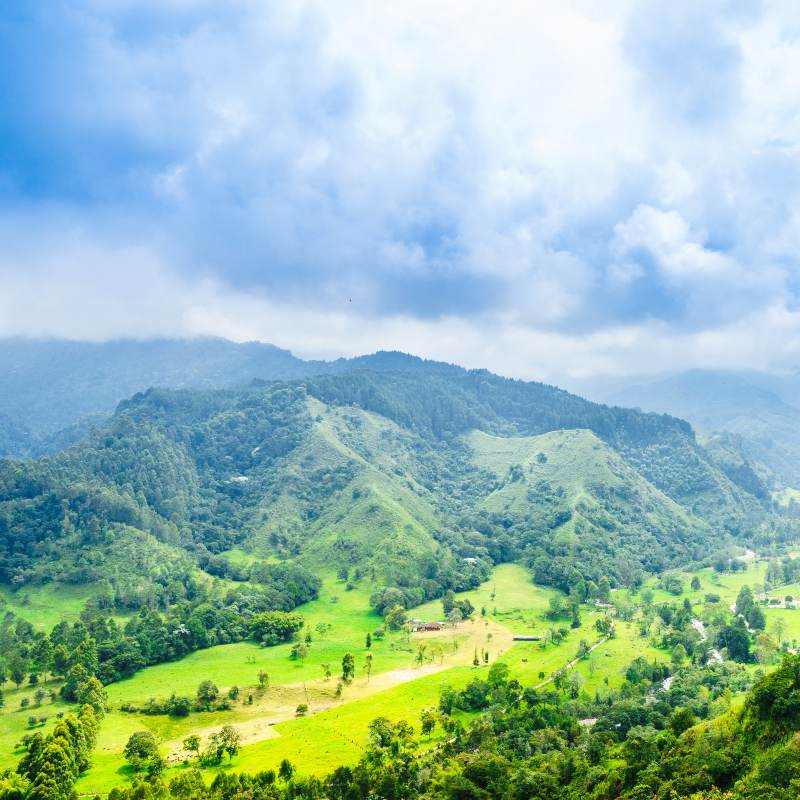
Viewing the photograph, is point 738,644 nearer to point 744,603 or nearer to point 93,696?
point 744,603

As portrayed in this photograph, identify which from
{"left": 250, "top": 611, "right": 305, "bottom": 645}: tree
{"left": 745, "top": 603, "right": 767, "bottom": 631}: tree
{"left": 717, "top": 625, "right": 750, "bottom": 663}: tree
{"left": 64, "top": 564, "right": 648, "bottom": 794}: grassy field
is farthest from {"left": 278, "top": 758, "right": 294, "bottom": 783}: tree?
{"left": 745, "top": 603, "right": 767, "bottom": 631}: tree

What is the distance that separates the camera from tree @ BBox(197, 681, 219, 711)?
107512 mm

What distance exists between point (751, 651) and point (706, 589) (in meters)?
80.6

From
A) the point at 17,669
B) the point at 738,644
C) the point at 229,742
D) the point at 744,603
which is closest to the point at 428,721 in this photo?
the point at 229,742

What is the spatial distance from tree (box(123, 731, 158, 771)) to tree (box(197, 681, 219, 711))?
67.3ft

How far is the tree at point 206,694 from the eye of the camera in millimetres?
107512

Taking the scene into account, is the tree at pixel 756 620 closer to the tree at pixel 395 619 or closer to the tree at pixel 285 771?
the tree at pixel 395 619

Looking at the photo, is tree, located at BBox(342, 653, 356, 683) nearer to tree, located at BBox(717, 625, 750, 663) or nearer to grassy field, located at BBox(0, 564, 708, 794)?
grassy field, located at BBox(0, 564, 708, 794)

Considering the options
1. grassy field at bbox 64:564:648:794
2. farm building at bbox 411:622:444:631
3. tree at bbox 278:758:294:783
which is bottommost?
grassy field at bbox 64:564:648:794

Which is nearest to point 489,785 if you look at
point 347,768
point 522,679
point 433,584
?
point 347,768

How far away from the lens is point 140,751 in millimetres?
84938

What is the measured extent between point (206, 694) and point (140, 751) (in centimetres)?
2345

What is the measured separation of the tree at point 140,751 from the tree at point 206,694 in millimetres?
20528

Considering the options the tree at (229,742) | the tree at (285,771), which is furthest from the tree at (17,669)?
the tree at (285,771)
